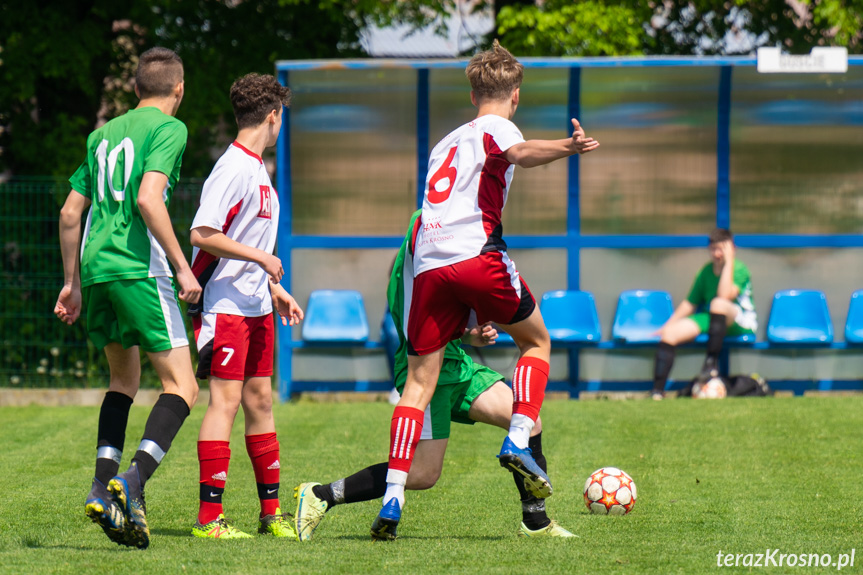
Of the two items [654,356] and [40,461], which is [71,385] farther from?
[654,356]

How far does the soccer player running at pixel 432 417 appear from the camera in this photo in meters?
4.47

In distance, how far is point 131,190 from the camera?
436 centimetres

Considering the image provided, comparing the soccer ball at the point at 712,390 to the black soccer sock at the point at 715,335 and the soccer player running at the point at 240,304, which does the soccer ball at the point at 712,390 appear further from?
the soccer player running at the point at 240,304

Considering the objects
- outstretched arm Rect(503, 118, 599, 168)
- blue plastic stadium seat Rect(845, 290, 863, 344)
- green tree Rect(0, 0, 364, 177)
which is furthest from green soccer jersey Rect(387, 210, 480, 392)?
green tree Rect(0, 0, 364, 177)

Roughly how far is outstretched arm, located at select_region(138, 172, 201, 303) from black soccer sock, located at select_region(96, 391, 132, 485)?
0.63 meters

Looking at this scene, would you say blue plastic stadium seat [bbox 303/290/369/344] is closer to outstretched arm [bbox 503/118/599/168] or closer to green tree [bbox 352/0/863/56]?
green tree [bbox 352/0/863/56]

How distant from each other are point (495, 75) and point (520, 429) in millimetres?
1350

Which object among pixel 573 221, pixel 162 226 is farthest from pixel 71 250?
pixel 573 221

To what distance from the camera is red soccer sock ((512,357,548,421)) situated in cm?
429

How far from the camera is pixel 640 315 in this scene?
1109 cm

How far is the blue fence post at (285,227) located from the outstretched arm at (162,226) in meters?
6.48

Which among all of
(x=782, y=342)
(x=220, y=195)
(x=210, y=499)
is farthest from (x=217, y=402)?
(x=782, y=342)

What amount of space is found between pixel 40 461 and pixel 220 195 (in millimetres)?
3167

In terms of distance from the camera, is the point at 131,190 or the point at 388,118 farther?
the point at 388,118
